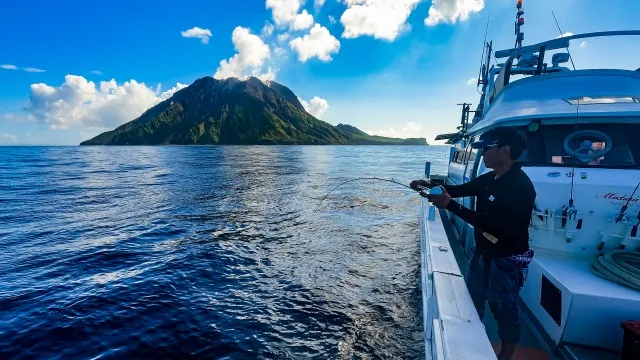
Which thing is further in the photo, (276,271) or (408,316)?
(276,271)

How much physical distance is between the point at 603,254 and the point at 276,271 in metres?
7.41

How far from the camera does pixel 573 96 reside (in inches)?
226

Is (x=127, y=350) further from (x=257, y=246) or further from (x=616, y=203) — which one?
(x=616, y=203)

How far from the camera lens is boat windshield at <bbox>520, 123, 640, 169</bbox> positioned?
16.9ft

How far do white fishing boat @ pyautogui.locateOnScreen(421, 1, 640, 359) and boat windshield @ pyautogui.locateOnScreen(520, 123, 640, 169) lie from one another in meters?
0.01

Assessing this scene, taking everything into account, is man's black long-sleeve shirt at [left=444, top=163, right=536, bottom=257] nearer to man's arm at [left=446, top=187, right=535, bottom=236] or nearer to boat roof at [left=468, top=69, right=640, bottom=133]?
man's arm at [left=446, top=187, right=535, bottom=236]

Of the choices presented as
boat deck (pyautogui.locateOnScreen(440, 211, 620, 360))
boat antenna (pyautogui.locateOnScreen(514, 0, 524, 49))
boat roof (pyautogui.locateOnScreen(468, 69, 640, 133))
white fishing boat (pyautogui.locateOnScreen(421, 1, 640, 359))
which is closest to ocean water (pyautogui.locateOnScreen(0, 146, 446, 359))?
boat deck (pyautogui.locateOnScreen(440, 211, 620, 360))

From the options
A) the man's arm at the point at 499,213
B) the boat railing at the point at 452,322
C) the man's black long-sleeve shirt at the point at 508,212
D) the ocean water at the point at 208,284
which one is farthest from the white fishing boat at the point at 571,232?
the ocean water at the point at 208,284

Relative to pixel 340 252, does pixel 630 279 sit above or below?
above

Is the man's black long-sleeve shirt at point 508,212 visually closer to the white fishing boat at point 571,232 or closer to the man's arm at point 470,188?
the man's arm at point 470,188

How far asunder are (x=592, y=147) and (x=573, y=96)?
3.47ft

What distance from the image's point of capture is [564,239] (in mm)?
4949

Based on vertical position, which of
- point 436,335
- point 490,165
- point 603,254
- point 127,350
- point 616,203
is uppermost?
point 490,165

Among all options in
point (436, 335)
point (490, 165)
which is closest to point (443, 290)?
point (436, 335)
